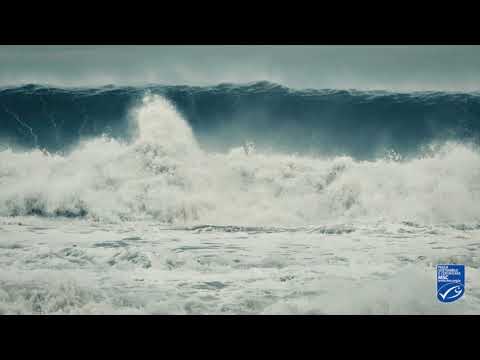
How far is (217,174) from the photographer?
5.30m

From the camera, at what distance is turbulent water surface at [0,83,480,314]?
462 centimetres

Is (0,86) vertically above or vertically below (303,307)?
above

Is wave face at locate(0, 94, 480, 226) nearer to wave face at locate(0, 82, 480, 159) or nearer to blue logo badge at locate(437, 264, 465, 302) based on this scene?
wave face at locate(0, 82, 480, 159)

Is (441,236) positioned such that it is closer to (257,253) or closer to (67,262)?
(257,253)

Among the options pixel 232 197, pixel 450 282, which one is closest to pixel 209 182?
pixel 232 197

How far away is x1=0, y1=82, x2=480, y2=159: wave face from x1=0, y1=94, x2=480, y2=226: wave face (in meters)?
0.11

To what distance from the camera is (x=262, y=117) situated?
5.50m

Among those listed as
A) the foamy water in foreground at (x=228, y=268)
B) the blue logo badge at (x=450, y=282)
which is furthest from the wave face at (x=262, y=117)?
the blue logo badge at (x=450, y=282)

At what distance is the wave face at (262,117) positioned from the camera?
17.2 feet

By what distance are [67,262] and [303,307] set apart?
2202mm

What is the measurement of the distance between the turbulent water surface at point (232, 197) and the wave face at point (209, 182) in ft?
0.05

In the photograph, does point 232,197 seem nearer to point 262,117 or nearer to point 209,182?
point 209,182
